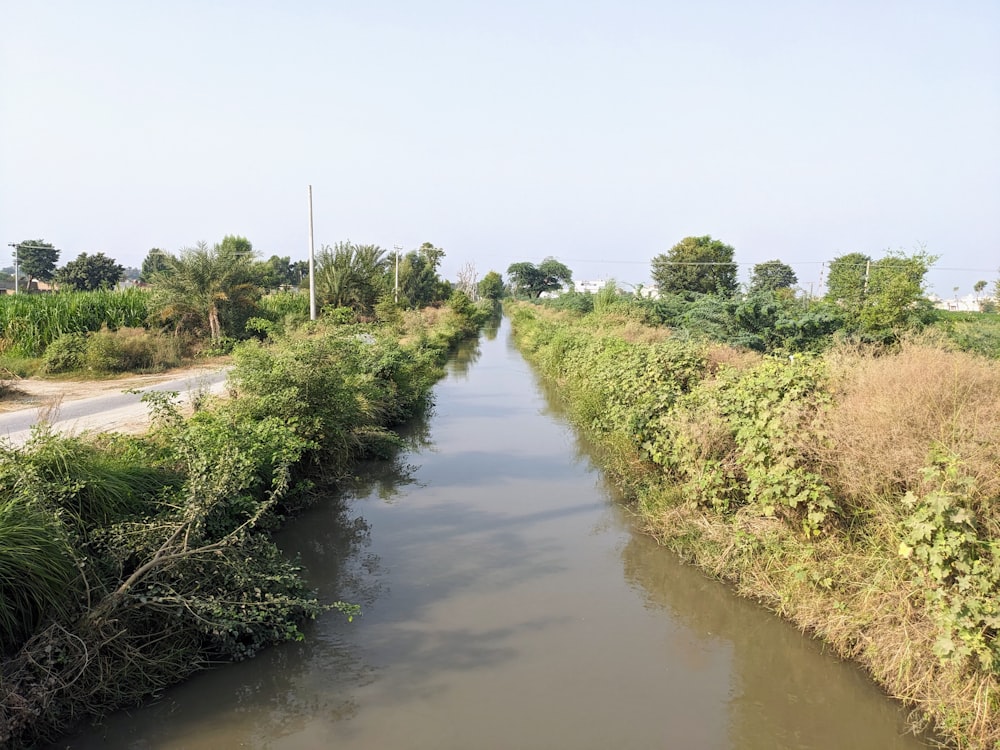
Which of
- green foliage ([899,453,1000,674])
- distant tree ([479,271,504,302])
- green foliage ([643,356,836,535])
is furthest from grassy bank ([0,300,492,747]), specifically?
distant tree ([479,271,504,302])

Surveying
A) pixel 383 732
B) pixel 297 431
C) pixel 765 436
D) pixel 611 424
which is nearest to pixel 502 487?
pixel 611 424

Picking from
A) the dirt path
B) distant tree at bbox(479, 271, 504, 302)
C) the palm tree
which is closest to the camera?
the dirt path

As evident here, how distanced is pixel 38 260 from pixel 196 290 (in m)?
46.8

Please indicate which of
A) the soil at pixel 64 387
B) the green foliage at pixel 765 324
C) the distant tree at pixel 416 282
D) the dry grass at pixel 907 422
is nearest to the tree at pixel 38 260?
the distant tree at pixel 416 282

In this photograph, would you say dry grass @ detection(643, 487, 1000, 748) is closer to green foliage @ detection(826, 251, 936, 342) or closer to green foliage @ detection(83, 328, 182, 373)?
green foliage @ detection(826, 251, 936, 342)

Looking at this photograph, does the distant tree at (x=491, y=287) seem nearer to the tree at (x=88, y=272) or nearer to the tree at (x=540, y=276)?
the tree at (x=540, y=276)

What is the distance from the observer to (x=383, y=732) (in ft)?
14.4

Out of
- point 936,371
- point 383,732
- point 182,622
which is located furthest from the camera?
point 936,371

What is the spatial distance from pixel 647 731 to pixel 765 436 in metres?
3.06

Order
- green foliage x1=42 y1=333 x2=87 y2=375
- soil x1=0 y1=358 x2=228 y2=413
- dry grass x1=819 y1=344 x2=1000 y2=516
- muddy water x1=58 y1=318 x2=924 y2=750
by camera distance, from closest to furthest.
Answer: muddy water x1=58 y1=318 x2=924 y2=750, dry grass x1=819 y1=344 x2=1000 y2=516, soil x1=0 y1=358 x2=228 y2=413, green foliage x1=42 y1=333 x2=87 y2=375

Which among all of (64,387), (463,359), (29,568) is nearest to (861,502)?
(29,568)

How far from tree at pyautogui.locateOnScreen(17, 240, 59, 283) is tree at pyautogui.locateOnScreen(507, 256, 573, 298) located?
2297 inches

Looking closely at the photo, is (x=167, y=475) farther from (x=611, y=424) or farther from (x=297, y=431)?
(x=611, y=424)

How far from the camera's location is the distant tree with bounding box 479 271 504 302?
97.2m
